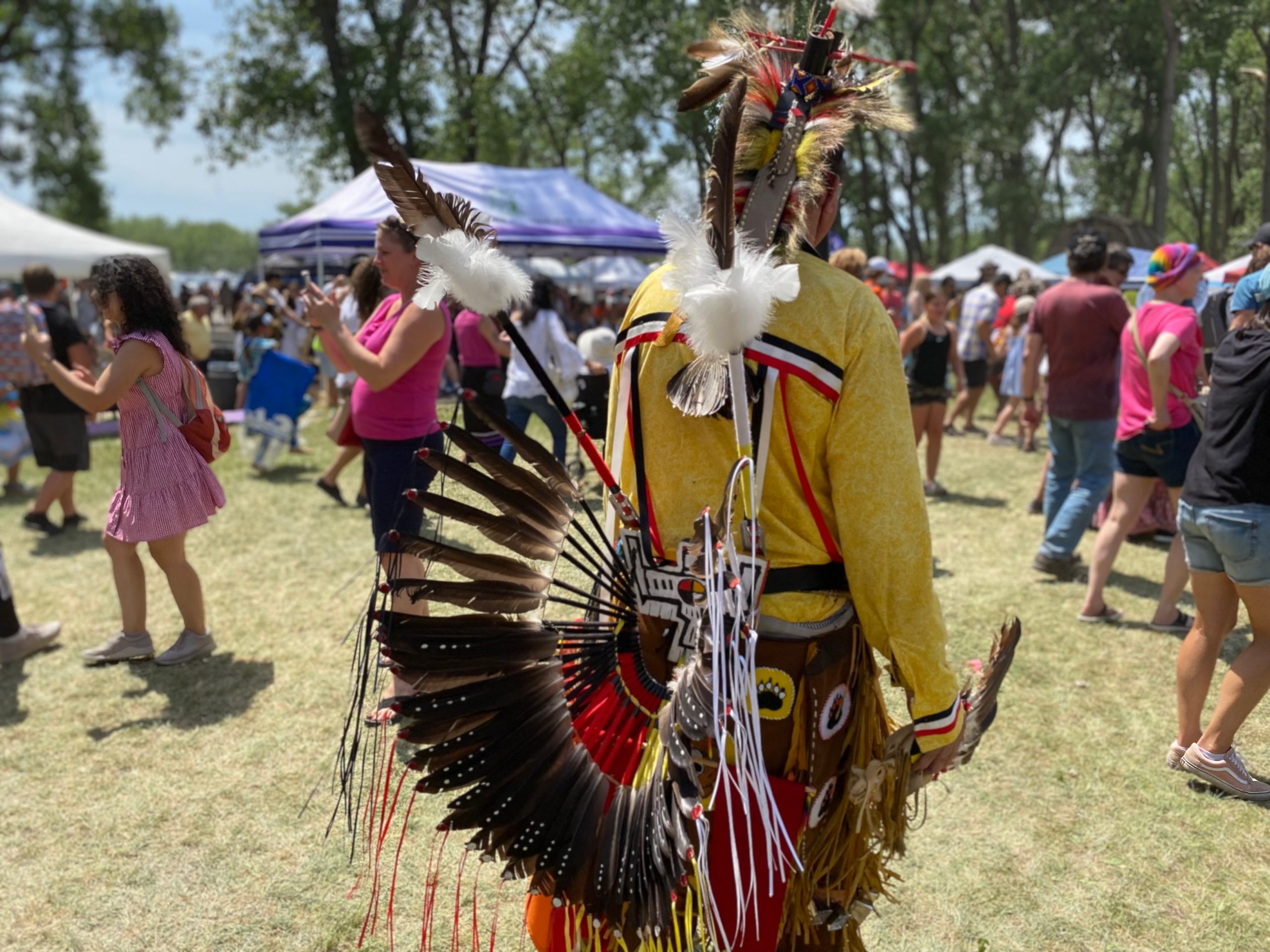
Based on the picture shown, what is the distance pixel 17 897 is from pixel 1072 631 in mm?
4364

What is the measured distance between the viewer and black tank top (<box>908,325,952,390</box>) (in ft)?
24.7

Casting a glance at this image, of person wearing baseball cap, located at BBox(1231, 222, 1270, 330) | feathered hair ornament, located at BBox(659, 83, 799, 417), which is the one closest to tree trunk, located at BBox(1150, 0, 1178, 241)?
person wearing baseball cap, located at BBox(1231, 222, 1270, 330)

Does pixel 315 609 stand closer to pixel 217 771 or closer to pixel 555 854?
pixel 217 771

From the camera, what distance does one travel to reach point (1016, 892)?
2701 millimetres

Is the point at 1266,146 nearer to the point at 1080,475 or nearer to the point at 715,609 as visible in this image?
the point at 1080,475

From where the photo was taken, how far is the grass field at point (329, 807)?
260 centimetres

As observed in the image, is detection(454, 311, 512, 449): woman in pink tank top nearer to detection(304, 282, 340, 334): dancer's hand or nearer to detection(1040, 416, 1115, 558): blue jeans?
detection(304, 282, 340, 334): dancer's hand

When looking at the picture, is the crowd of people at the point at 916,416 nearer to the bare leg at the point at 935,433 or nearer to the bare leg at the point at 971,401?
the bare leg at the point at 935,433

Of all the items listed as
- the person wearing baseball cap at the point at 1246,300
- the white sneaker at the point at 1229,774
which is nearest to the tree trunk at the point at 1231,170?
the person wearing baseball cap at the point at 1246,300

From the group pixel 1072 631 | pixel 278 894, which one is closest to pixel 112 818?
pixel 278 894

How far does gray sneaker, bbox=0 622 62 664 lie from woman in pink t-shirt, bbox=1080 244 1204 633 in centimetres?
514

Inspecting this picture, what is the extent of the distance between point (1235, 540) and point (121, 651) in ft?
14.9

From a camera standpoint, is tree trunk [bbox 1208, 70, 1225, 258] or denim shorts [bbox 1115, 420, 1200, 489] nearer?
denim shorts [bbox 1115, 420, 1200, 489]

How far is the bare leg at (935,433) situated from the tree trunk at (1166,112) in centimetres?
1659
